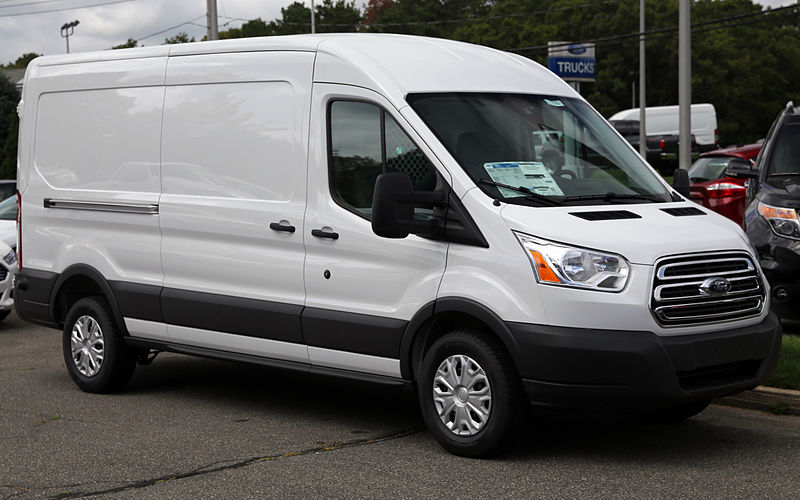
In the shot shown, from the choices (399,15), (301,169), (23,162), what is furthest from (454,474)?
(399,15)

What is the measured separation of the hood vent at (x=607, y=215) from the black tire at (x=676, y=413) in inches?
57.1

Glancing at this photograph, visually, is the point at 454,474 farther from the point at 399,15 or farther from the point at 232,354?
the point at 399,15

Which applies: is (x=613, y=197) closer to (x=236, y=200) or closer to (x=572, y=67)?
(x=236, y=200)

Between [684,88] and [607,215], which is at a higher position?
[684,88]

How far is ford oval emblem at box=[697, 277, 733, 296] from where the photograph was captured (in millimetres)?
6117

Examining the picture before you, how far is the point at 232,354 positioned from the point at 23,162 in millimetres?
2794

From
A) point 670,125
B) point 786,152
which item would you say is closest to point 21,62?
point 670,125

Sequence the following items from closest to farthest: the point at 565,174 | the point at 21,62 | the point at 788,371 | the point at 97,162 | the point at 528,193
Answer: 1. the point at 528,193
2. the point at 565,174
3. the point at 788,371
4. the point at 97,162
5. the point at 21,62

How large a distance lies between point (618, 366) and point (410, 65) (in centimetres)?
227

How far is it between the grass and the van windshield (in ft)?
5.43

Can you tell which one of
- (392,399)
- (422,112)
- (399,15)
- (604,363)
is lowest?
(392,399)

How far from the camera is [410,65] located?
23.1ft

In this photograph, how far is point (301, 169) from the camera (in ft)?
23.6

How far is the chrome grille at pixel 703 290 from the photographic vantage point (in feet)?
19.7
